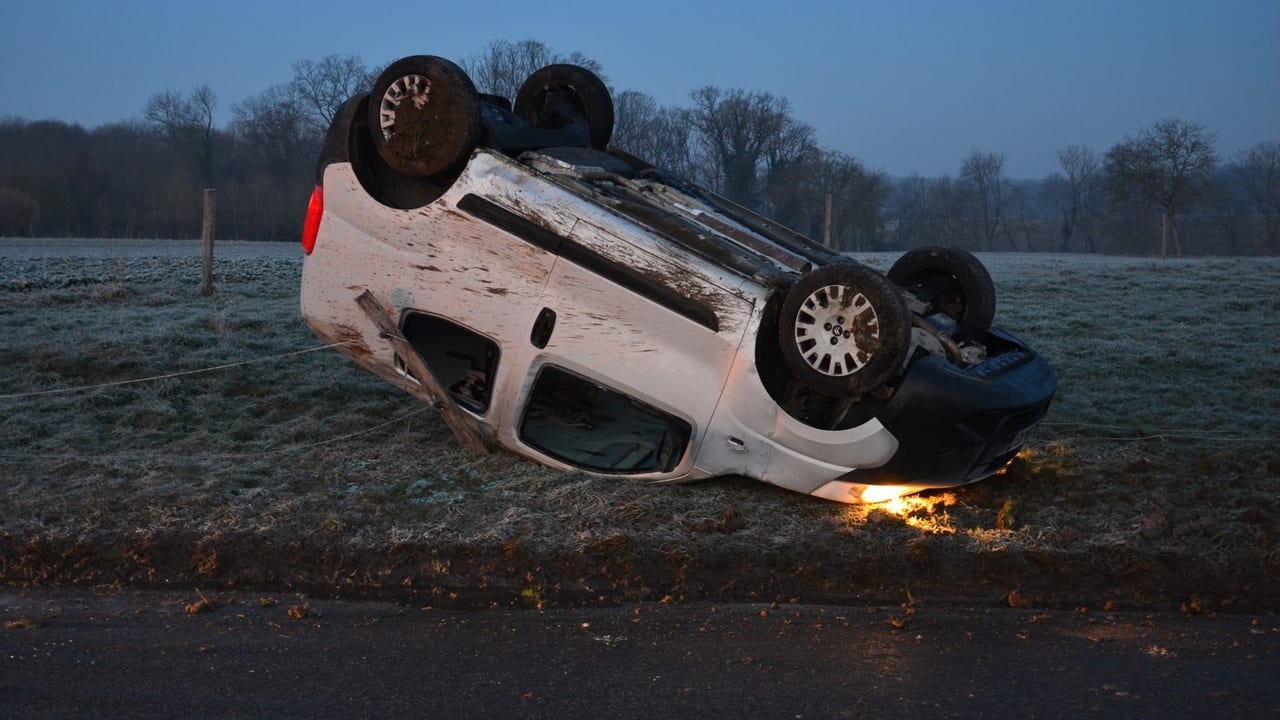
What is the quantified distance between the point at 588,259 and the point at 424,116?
132 cm

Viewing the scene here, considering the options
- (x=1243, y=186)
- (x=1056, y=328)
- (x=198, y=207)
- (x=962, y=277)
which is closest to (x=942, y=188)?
(x=1243, y=186)

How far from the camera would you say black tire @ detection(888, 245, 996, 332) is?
7.11 m

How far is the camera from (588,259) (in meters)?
6.24

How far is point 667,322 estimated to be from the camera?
6.07 m

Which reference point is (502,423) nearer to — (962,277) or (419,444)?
(419,444)

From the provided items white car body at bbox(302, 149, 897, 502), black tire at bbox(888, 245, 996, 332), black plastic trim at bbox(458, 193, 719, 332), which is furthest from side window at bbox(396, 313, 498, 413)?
black tire at bbox(888, 245, 996, 332)

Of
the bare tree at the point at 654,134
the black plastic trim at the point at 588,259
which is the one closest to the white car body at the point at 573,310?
the black plastic trim at the point at 588,259

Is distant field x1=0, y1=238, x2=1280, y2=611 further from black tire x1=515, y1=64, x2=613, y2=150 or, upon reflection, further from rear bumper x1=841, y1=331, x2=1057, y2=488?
black tire x1=515, y1=64, x2=613, y2=150

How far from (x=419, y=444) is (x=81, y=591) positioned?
260 cm

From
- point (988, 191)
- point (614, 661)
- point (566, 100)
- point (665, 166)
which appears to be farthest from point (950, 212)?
point (614, 661)

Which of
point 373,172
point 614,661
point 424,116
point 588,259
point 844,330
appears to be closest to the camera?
point 614,661

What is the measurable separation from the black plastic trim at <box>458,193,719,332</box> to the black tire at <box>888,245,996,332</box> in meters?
1.81

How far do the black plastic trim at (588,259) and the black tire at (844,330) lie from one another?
45 centimetres

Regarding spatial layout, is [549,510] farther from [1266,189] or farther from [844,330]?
[1266,189]
